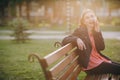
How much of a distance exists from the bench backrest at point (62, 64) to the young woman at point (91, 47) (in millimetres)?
131

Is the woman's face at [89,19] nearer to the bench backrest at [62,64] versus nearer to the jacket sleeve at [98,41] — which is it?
the jacket sleeve at [98,41]

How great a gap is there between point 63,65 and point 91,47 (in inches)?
44.0

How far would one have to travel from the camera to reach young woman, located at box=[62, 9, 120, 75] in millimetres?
4836

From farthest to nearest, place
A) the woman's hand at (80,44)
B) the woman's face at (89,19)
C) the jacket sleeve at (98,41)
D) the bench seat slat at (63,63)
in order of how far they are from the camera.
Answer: the jacket sleeve at (98,41), the woman's face at (89,19), the woman's hand at (80,44), the bench seat slat at (63,63)

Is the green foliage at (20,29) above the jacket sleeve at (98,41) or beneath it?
beneath

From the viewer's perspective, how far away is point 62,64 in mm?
3908

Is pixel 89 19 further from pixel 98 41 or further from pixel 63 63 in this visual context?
pixel 63 63

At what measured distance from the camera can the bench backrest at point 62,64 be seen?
3248 millimetres

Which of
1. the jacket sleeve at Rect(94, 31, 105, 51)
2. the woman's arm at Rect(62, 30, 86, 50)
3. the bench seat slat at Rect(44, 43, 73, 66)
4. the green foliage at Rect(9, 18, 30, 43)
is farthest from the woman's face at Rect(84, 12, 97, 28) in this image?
the green foliage at Rect(9, 18, 30, 43)

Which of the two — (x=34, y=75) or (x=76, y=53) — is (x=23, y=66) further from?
(x=76, y=53)

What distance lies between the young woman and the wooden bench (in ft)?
0.27

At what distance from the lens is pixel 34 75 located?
6.41 m

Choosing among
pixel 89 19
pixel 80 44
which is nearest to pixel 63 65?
pixel 80 44

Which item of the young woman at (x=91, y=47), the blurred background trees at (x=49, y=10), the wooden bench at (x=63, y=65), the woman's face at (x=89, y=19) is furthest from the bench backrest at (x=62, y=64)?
the blurred background trees at (x=49, y=10)
